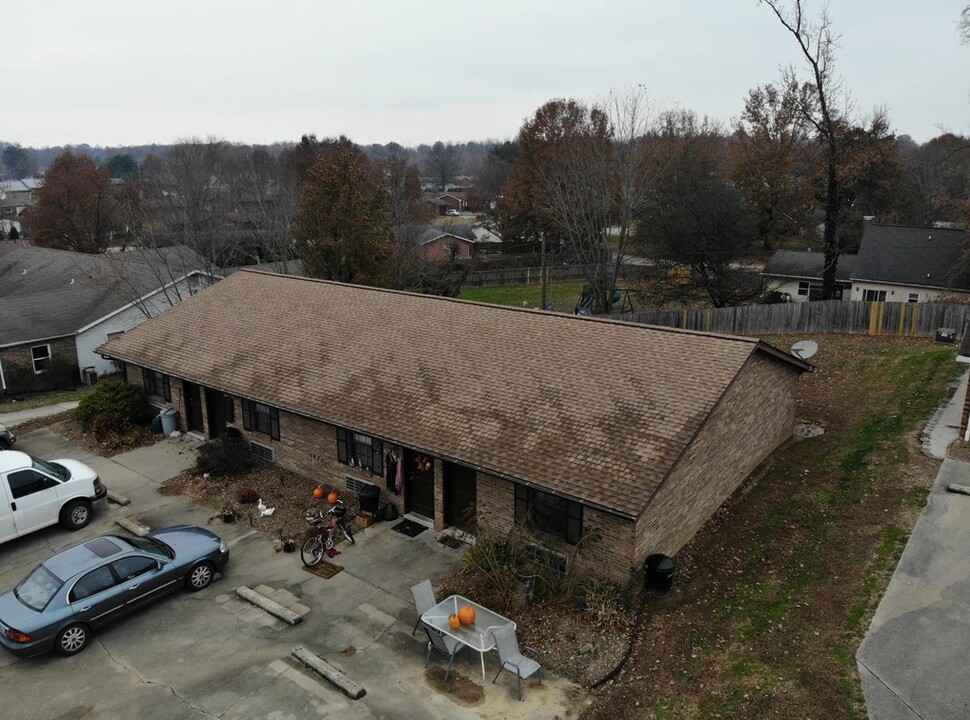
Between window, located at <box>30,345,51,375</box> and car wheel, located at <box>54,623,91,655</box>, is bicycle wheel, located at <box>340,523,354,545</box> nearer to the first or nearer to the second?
car wheel, located at <box>54,623,91,655</box>

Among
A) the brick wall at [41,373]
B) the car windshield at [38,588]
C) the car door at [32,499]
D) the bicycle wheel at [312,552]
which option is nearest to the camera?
the car windshield at [38,588]

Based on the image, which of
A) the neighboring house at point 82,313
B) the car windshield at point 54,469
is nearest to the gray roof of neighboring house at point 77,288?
the neighboring house at point 82,313

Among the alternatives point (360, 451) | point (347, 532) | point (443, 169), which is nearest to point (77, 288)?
point (360, 451)

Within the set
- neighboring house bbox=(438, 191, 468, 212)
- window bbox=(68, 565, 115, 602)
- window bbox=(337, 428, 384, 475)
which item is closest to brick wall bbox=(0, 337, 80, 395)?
window bbox=(337, 428, 384, 475)

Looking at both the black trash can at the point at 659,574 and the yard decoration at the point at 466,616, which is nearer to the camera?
the yard decoration at the point at 466,616

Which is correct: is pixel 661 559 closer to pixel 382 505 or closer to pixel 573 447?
pixel 573 447

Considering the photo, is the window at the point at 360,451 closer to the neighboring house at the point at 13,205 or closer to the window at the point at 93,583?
Result: the window at the point at 93,583

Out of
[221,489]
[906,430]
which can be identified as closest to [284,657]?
[221,489]

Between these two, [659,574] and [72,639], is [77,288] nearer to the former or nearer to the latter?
[72,639]
